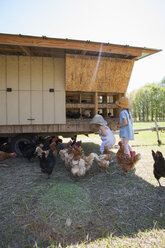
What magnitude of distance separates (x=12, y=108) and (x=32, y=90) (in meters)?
0.80

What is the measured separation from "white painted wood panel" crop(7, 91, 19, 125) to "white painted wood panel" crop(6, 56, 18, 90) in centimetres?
23

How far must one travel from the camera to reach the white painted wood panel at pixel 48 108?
5012mm

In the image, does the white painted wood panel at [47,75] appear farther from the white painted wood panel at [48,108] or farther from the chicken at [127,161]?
the chicken at [127,161]

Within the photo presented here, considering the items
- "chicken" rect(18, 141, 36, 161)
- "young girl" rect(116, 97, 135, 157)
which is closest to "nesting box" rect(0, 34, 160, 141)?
"chicken" rect(18, 141, 36, 161)

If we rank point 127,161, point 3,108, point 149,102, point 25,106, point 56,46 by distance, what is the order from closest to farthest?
point 127,161 → point 56,46 → point 3,108 → point 25,106 → point 149,102

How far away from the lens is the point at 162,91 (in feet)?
149

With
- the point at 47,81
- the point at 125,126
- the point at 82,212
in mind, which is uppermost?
the point at 47,81

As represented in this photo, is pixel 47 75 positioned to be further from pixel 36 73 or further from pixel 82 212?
pixel 82 212

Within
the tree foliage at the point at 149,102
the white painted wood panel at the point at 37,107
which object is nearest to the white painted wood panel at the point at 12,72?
the white painted wood panel at the point at 37,107

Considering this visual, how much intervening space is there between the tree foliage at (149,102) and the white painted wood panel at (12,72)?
151 ft

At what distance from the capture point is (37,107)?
4992 millimetres

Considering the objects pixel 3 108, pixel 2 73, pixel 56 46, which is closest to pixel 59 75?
pixel 56 46

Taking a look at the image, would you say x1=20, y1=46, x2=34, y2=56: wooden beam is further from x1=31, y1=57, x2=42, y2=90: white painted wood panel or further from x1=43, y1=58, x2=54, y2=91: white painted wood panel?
x1=43, y1=58, x2=54, y2=91: white painted wood panel

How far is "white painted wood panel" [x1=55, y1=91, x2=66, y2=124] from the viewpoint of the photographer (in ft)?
16.5
